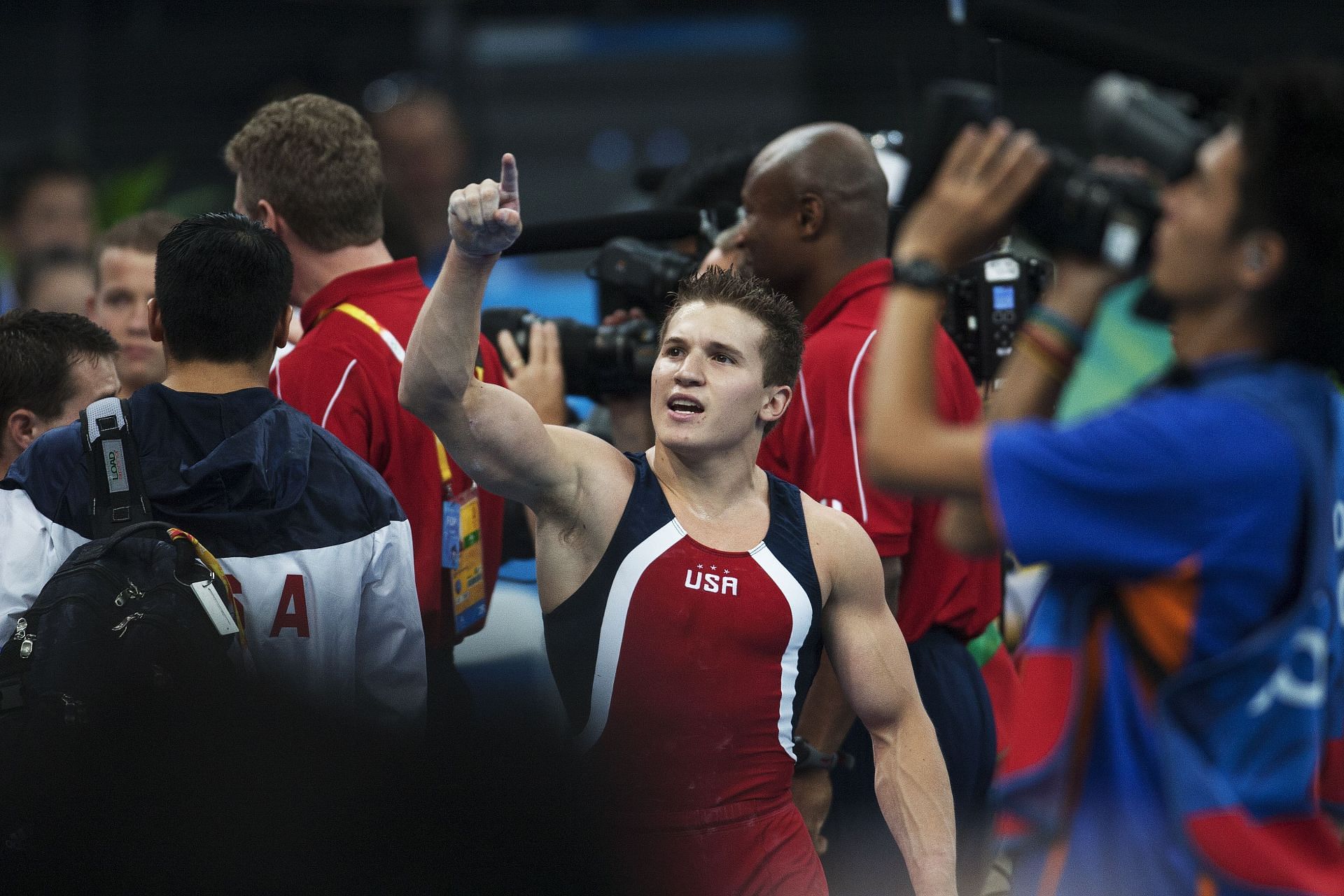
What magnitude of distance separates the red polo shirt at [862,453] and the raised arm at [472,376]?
0.89 meters

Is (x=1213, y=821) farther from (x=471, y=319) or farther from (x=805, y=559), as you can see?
(x=471, y=319)

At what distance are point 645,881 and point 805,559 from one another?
1454 mm

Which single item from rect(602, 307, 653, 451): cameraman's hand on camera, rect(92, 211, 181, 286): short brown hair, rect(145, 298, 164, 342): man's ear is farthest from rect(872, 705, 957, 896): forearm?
rect(92, 211, 181, 286): short brown hair

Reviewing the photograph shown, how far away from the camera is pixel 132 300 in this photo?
4.07 m

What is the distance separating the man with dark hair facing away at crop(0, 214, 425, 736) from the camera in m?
2.53

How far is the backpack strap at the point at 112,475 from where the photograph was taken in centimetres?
248

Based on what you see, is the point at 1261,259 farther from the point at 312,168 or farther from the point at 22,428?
the point at 22,428

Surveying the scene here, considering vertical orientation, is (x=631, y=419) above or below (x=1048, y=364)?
below

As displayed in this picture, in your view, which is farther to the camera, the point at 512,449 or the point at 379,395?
the point at 379,395

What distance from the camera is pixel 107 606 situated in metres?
2.29

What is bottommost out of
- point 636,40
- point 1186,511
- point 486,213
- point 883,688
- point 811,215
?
point 883,688

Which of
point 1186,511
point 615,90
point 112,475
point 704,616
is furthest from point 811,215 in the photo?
point 615,90

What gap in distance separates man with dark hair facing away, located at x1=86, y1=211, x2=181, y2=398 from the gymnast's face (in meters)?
1.79

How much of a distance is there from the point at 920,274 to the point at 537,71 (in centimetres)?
1251
